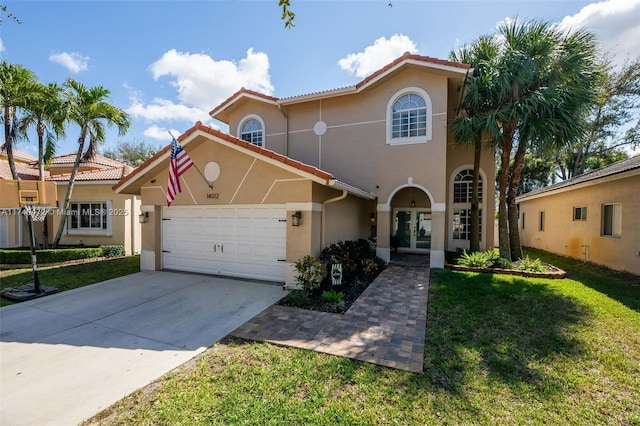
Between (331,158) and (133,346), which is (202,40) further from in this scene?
(133,346)

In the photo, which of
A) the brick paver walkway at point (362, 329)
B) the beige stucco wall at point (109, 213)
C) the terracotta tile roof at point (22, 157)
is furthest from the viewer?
the terracotta tile roof at point (22, 157)

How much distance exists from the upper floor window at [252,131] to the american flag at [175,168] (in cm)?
684

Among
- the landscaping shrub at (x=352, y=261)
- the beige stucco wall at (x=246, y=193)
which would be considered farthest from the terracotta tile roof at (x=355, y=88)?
the landscaping shrub at (x=352, y=261)

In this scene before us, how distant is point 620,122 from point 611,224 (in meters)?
18.1

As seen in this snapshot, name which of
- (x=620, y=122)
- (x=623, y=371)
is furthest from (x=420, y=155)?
(x=620, y=122)

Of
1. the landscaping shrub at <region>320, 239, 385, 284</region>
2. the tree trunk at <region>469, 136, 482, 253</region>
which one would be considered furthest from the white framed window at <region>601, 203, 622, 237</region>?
the landscaping shrub at <region>320, 239, 385, 284</region>

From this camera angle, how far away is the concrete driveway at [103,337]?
354cm

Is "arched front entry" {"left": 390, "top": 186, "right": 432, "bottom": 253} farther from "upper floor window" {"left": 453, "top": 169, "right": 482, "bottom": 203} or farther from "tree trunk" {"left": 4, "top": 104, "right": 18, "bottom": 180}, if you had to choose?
"tree trunk" {"left": 4, "top": 104, "right": 18, "bottom": 180}

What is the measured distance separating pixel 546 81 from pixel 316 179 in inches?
411

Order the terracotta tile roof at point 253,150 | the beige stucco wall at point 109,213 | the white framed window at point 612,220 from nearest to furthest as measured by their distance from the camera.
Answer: the terracotta tile roof at point 253,150
the white framed window at point 612,220
the beige stucco wall at point 109,213

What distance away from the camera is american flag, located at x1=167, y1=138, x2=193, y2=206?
305 inches

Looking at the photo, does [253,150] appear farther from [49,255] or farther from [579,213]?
[579,213]

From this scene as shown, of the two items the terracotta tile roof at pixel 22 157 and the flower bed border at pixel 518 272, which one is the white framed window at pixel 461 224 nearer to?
the flower bed border at pixel 518 272

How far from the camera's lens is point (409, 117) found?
1178cm
